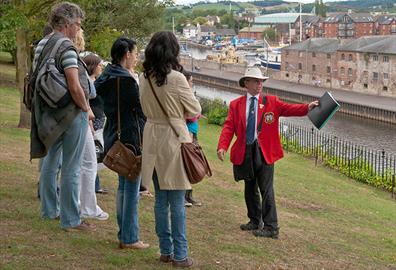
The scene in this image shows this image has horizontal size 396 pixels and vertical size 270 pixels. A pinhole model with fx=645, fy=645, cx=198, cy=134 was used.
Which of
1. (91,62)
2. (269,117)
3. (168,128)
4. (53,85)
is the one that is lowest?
(269,117)

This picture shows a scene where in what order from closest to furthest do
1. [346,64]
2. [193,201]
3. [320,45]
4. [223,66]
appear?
[193,201], [346,64], [320,45], [223,66]

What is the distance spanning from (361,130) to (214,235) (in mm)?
41638

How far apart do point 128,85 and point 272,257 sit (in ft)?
7.10

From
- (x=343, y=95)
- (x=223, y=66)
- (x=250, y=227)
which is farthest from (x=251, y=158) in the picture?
(x=223, y=66)

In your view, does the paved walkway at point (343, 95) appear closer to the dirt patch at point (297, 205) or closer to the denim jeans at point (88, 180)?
the dirt patch at point (297, 205)

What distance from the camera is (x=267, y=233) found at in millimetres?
6801

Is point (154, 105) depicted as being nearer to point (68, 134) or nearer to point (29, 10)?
point (68, 134)

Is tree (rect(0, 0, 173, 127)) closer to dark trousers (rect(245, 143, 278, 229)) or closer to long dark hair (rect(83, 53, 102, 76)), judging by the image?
long dark hair (rect(83, 53, 102, 76))

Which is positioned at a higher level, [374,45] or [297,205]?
[374,45]

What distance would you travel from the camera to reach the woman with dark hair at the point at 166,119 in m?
4.76

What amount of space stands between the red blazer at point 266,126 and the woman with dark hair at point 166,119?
1.74 m

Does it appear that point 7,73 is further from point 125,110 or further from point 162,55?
point 162,55

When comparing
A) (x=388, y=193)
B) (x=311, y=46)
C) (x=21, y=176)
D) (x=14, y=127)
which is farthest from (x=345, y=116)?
(x=21, y=176)

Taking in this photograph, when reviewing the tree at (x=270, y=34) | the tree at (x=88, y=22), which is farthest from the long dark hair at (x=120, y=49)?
the tree at (x=270, y=34)
